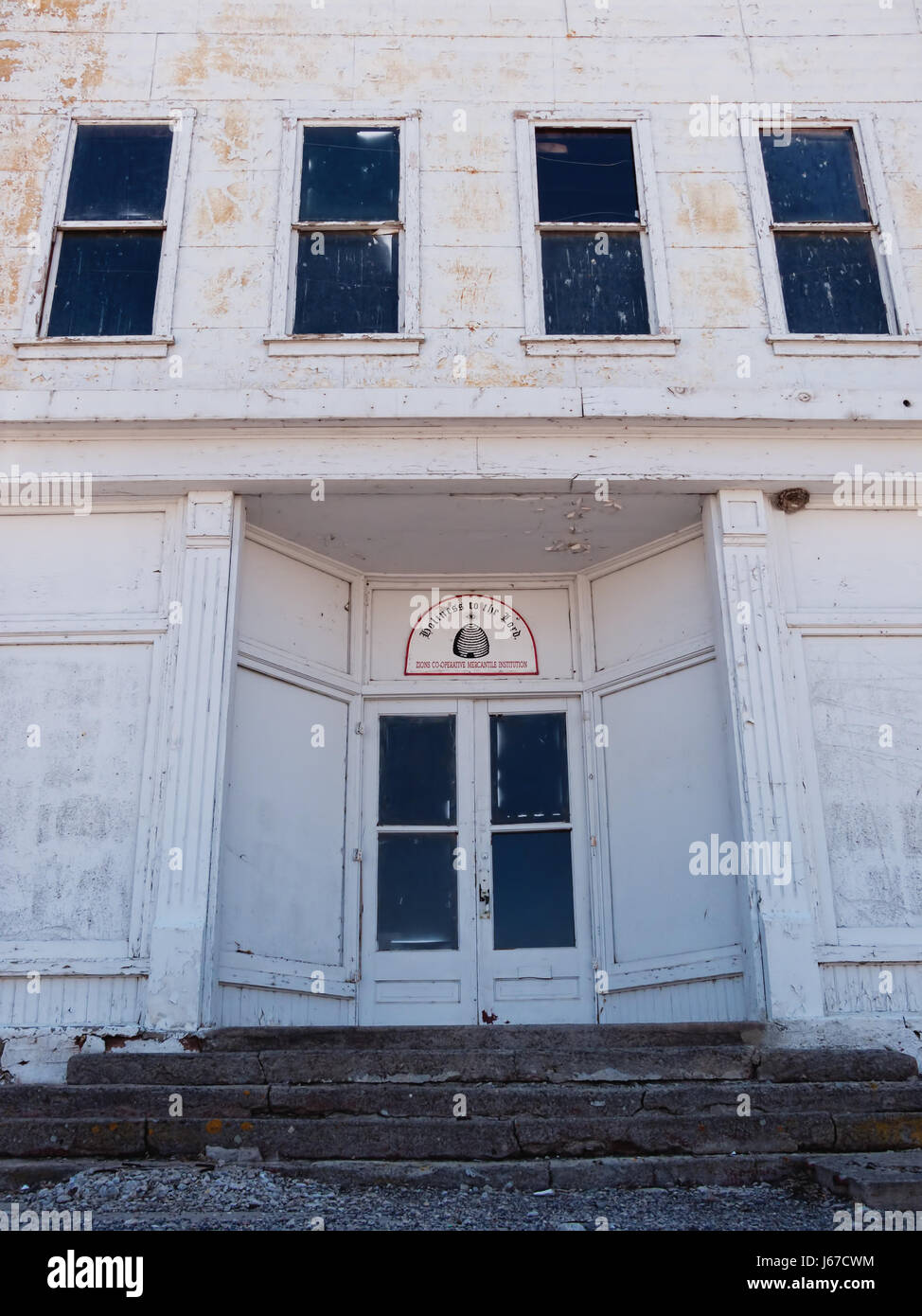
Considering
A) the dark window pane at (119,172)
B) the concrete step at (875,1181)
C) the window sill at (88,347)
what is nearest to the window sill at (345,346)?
the window sill at (88,347)

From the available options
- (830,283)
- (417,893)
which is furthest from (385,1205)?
(830,283)

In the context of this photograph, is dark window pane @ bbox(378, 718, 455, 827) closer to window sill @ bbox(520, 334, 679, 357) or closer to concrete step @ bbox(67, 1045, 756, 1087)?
window sill @ bbox(520, 334, 679, 357)

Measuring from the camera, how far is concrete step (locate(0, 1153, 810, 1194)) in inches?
194

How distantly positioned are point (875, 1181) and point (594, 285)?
20.7 ft

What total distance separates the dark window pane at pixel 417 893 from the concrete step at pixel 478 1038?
200 cm

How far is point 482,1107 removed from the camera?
552 centimetres

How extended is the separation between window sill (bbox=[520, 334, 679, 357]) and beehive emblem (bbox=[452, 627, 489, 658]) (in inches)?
→ 86.2

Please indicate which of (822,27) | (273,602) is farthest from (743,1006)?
(822,27)

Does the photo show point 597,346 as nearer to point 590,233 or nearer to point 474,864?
point 590,233

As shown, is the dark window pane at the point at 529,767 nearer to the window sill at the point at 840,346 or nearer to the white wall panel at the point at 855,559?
the white wall panel at the point at 855,559

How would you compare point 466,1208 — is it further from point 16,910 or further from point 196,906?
point 16,910

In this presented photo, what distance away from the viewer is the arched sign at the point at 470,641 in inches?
363

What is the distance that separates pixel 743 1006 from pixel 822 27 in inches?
295

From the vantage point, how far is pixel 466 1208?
465 centimetres
